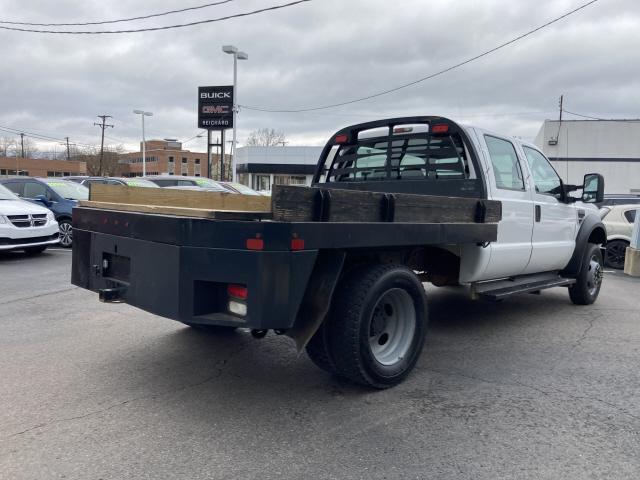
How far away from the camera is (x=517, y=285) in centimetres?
590

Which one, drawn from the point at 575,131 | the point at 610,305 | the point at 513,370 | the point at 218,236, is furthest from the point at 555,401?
the point at 575,131

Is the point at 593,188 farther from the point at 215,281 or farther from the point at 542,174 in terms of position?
the point at 215,281

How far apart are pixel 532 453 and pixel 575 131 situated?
34.6 metres

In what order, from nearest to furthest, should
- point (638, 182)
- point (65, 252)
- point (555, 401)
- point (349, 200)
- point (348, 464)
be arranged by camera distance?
point (348, 464), point (349, 200), point (555, 401), point (65, 252), point (638, 182)

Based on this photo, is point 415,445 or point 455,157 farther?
point 455,157

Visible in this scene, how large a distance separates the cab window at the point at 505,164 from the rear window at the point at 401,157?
428 millimetres

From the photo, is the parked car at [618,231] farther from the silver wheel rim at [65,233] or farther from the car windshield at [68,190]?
the car windshield at [68,190]

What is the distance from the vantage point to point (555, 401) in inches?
157

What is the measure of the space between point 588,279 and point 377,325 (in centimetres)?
449

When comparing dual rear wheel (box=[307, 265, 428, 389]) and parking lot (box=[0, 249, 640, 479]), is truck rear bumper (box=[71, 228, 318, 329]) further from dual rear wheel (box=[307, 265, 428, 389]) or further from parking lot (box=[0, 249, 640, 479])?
parking lot (box=[0, 249, 640, 479])

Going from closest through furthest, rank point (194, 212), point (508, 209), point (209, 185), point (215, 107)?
1. point (194, 212)
2. point (508, 209)
3. point (209, 185)
4. point (215, 107)

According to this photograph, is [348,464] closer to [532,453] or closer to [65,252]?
[532,453]

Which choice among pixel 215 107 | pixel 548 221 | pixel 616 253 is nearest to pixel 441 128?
pixel 548 221

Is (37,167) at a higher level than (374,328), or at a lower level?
higher
